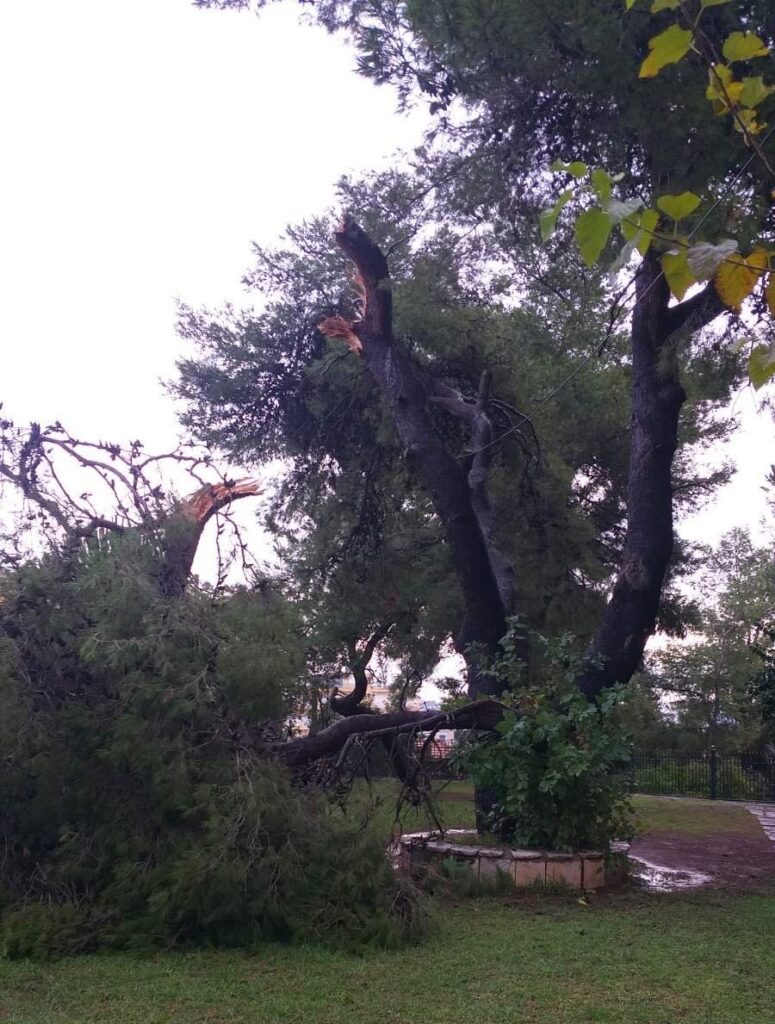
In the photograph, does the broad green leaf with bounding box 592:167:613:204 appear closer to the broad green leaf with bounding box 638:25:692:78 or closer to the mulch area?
the broad green leaf with bounding box 638:25:692:78

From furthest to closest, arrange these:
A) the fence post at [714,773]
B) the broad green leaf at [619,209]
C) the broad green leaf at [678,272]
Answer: the fence post at [714,773]
the broad green leaf at [678,272]
the broad green leaf at [619,209]

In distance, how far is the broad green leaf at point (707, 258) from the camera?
216 centimetres

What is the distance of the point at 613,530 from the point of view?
18.4 metres

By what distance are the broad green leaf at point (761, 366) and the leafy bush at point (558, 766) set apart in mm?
6880

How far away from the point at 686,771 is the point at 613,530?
843 cm

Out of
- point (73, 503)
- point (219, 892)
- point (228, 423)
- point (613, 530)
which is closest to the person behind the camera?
point (219, 892)

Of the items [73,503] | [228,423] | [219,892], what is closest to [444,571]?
[228,423]

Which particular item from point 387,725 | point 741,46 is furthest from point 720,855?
point 741,46

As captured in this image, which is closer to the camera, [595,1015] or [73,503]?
[595,1015]

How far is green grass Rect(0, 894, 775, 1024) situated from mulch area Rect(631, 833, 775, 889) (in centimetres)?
313

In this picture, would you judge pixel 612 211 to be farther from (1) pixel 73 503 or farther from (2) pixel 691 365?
(2) pixel 691 365

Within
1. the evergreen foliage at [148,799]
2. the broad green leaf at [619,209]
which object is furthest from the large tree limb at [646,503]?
the broad green leaf at [619,209]

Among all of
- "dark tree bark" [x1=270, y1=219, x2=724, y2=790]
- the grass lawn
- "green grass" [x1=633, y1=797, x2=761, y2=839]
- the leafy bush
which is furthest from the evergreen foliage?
"green grass" [x1=633, y1=797, x2=761, y2=839]

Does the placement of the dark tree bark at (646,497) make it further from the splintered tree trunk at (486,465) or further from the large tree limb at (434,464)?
the large tree limb at (434,464)
